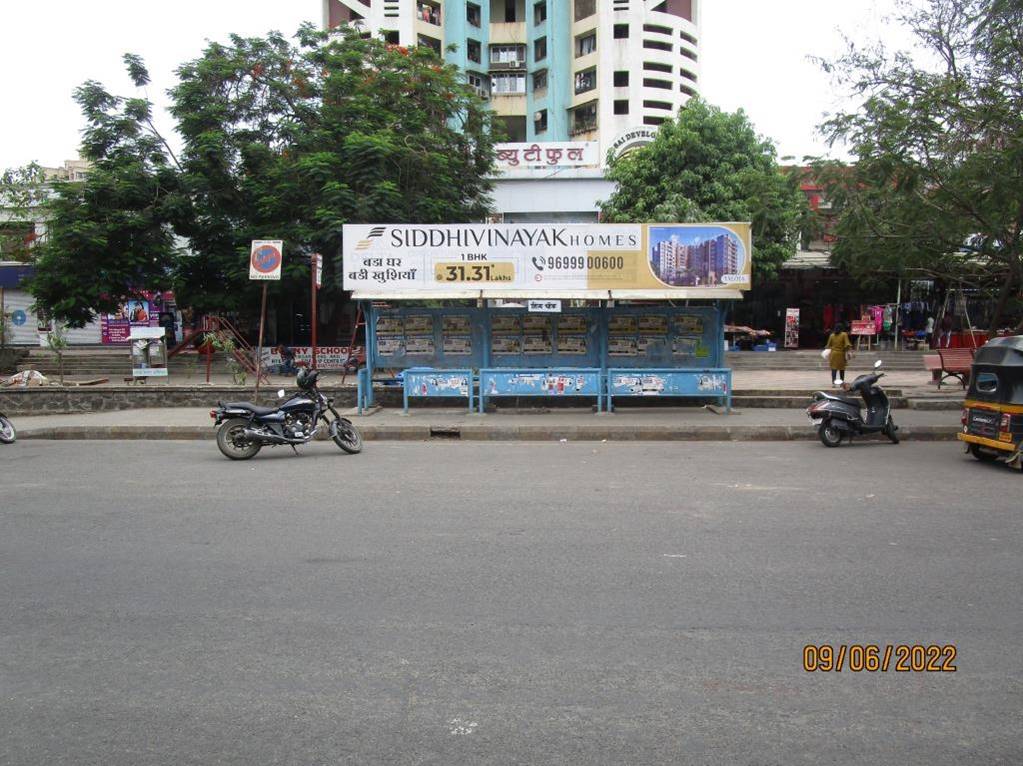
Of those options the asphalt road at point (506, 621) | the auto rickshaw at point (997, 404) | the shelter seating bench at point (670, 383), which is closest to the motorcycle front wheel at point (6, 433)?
the asphalt road at point (506, 621)

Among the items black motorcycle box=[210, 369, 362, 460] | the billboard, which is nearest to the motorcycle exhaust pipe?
black motorcycle box=[210, 369, 362, 460]

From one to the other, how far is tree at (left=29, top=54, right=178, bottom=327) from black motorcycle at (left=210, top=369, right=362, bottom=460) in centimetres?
1443

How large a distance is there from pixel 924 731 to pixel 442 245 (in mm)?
12106

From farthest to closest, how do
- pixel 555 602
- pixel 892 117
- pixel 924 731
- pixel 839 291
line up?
pixel 839 291 → pixel 892 117 → pixel 555 602 → pixel 924 731

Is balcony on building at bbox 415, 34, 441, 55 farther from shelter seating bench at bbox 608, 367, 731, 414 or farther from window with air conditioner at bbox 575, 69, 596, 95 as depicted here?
shelter seating bench at bbox 608, 367, 731, 414

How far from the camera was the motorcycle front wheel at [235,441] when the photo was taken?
1034 cm

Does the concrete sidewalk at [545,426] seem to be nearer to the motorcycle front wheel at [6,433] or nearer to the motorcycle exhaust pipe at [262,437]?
the motorcycle front wheel at [6,433]

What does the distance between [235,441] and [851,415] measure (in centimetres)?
864

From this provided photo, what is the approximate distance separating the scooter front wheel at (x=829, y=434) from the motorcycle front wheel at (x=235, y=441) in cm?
801

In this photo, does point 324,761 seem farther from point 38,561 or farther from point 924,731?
point 38,561

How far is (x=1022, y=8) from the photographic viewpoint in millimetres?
10305

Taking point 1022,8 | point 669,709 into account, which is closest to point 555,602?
point 669,709

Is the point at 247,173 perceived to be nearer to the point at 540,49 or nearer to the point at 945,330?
the point at 945,330
